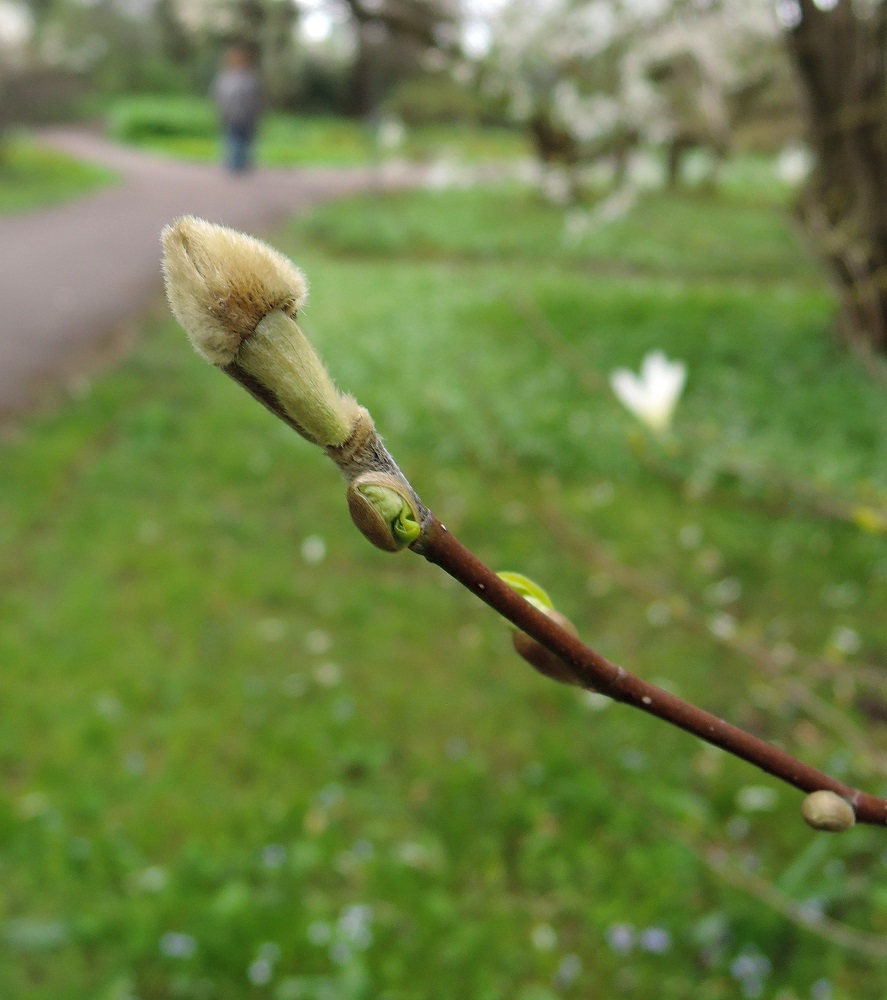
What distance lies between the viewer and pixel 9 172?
12141 mm

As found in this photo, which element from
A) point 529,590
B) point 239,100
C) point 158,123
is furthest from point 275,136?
point 529,590

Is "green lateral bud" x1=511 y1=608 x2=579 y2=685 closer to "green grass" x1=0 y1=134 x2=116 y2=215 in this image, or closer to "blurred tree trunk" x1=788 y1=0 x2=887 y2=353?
"blurred tree trunk" x1=788 y1=0 x2=887 y2=353

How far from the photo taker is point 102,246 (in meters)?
8.54

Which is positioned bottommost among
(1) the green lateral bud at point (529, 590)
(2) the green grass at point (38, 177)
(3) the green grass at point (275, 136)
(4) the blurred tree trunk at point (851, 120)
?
(3) the green grass at point (275, 136)

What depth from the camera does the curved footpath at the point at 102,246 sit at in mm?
5570

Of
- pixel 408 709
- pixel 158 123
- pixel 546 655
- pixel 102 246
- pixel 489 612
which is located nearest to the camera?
pixel 546 655

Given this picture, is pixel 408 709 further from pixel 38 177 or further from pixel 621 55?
pixel 38 177

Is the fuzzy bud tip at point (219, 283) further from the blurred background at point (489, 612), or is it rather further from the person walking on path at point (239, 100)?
the person walking on path at point (239, 100)

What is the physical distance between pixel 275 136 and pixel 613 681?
69.1 ft

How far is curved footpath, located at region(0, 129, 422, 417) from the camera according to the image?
5570mm

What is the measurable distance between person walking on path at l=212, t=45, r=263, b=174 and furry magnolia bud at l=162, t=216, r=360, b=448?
12.6 meters

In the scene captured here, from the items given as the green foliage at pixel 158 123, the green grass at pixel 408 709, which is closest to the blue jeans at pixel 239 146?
the green foliage at pixel 158 123

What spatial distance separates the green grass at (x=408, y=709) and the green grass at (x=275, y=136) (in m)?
11.6

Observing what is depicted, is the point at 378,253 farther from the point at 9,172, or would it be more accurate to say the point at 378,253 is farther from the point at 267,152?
the point at 267,152
